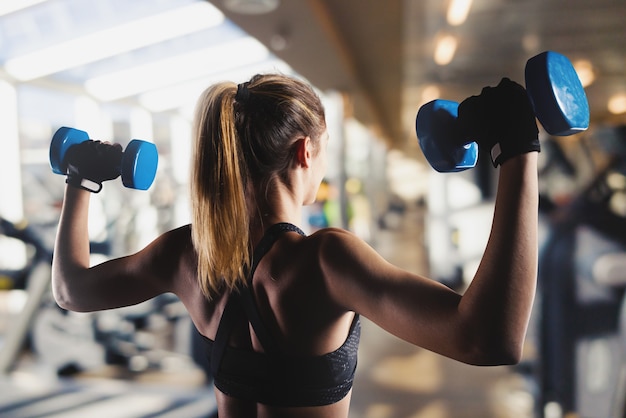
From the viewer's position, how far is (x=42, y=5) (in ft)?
13.7

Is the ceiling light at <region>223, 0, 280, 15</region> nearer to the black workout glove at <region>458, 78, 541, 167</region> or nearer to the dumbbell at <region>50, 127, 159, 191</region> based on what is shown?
the dumbbell at <region>50, 127, 159, 191</region>

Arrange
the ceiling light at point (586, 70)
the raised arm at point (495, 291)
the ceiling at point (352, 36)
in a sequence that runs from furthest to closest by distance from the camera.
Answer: the ceiling light at point (586, 70) < the ceiling at point (352, 36) < the raised arm at point (495, 291)

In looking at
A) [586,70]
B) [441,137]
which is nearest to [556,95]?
[441,137]

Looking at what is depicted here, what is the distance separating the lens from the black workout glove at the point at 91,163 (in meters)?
1.18

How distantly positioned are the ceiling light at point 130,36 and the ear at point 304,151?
3847mm

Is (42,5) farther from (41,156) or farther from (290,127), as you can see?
(290,127)

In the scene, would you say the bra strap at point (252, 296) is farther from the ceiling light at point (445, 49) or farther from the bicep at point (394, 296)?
the ceiling light at point (445, 49)

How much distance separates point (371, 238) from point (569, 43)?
4.97 metres

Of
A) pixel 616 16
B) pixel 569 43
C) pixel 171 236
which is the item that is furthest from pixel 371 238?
pixel 171 236

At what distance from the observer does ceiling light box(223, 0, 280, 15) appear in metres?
3.89

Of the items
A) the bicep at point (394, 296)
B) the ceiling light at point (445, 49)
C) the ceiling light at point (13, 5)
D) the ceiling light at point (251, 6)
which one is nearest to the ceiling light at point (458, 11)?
the ceiling light at point (445, 49)

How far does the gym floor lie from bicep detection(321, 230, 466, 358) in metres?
2.60

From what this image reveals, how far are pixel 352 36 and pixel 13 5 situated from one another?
3042 mm

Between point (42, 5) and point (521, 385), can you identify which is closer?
point (521, 385)
